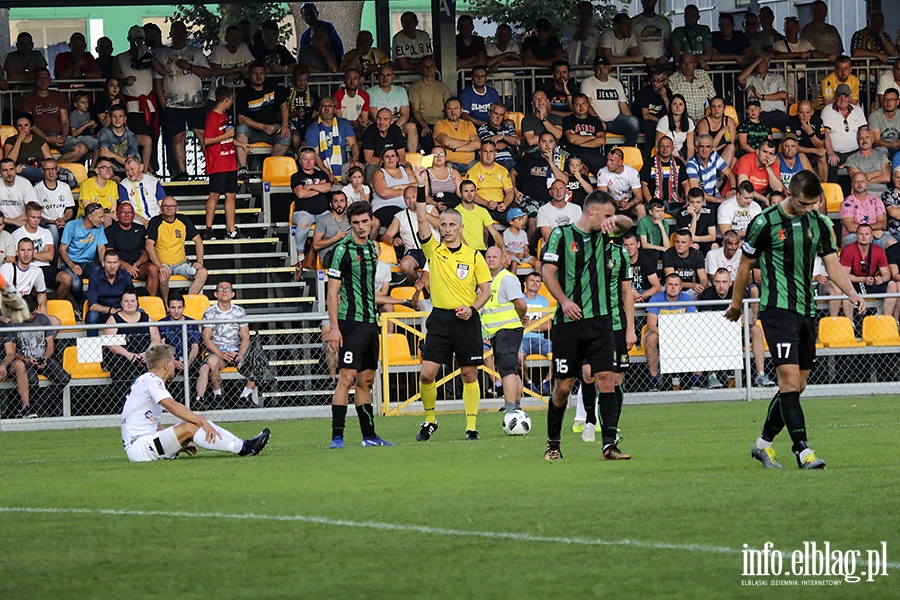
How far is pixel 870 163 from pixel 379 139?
311 inches

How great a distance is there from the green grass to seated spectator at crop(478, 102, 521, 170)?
9.85m

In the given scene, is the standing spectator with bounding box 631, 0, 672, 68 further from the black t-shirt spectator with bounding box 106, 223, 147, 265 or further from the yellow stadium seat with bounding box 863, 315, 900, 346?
the black t-shirt spectator with bounding box 106, 223, 147, 265

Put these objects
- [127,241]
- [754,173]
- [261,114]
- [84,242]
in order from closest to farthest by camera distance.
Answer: [84,242] → [127,241] → [754,173] → [261,114]

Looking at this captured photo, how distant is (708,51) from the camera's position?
78.5ft

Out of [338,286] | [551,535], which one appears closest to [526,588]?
[551,535]

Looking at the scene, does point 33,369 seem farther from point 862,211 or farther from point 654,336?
point 862,211

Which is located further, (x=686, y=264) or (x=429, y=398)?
(x=686, y=264)

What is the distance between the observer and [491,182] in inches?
824

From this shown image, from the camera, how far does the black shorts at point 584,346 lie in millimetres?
10273

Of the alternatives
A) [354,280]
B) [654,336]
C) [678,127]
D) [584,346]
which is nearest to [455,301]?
[354,280]

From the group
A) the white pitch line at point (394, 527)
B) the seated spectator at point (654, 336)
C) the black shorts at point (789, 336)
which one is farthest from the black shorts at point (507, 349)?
the white pitch line at point (394, 527)

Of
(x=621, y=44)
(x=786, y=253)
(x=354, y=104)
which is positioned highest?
(x=621, y=44)

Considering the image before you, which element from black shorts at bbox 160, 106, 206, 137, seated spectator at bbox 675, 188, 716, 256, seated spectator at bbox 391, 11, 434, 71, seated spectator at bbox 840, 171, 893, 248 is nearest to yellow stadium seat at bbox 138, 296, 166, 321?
black shorts at bbox 160, 106, 206, 137

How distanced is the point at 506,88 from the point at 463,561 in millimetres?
18671
